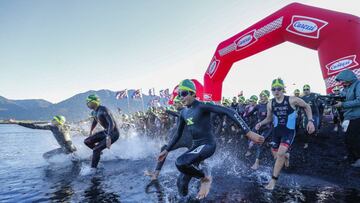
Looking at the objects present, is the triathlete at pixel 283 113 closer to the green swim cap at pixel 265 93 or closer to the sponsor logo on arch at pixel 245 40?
the green swim cap at pixel 265 93

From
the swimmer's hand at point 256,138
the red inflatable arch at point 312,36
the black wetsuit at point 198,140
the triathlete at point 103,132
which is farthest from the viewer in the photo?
the red inflatable arch at point 312,36

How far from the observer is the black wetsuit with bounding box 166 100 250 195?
4.15 metres

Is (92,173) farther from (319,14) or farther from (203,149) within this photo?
(319,14)

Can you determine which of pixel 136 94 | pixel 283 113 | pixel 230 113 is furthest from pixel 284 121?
pixel 136 94

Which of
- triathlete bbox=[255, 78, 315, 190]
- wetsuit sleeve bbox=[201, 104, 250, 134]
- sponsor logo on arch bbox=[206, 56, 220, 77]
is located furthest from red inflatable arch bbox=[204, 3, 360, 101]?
wetsuit sleeve bbox=[201, 104, 250, 134]

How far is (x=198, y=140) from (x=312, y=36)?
8.41 meters

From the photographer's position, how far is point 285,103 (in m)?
5.62

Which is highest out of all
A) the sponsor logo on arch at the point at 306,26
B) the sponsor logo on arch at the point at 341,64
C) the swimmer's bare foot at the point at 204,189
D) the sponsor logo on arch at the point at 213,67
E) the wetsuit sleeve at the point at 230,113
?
the sponsor logo on arch at the point at 306,26

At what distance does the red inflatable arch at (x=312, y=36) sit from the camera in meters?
8.93

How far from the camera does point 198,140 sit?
14.6ft

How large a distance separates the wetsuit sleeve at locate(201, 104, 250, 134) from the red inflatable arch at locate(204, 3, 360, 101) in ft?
22.9

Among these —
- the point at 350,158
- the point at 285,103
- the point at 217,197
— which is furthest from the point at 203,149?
the point at 350,158

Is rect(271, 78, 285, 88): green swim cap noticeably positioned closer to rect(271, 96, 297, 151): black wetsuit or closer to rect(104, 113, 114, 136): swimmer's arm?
rect(271, 96, 297, 151): black wetsuit

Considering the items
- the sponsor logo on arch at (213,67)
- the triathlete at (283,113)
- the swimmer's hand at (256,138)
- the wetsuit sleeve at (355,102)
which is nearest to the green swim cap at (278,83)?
the triathlete at (283,113)
